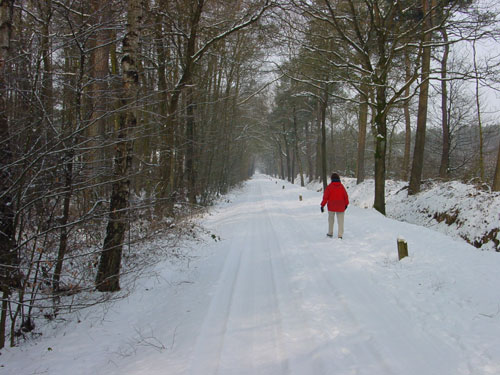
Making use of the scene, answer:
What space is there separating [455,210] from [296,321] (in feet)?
32.2

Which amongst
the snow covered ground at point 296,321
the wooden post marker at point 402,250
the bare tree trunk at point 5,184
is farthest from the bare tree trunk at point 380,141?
the bare tree trunk at point 5,184

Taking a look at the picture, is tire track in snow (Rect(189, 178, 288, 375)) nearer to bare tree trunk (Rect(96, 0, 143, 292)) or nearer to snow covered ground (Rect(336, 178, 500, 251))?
bare tree trunk (Rect(96, 0, 143, 292))

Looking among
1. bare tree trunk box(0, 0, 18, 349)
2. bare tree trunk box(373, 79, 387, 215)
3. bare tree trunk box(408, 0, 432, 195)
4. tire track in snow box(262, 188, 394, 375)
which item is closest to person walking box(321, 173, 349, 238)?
tire track in snow box(262, 188, 394, 375)

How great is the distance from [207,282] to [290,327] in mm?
2208

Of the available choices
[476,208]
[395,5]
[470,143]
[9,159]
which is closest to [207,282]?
[9,159]

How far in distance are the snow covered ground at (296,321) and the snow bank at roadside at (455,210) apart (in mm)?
3152

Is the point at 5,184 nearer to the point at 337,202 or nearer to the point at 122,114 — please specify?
the point at 122,114

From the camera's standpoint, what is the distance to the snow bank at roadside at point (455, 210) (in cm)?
838

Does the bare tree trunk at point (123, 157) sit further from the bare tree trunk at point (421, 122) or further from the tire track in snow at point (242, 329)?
the bare tree trunk at point (421, 122)

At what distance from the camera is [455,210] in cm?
1027

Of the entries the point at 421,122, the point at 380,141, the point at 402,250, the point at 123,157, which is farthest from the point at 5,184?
the point at 421,122

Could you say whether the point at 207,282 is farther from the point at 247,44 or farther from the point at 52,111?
the point at 247,44

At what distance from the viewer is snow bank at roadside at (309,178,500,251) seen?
330 inches

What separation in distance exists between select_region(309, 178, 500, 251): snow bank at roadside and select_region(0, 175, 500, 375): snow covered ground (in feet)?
10.3
